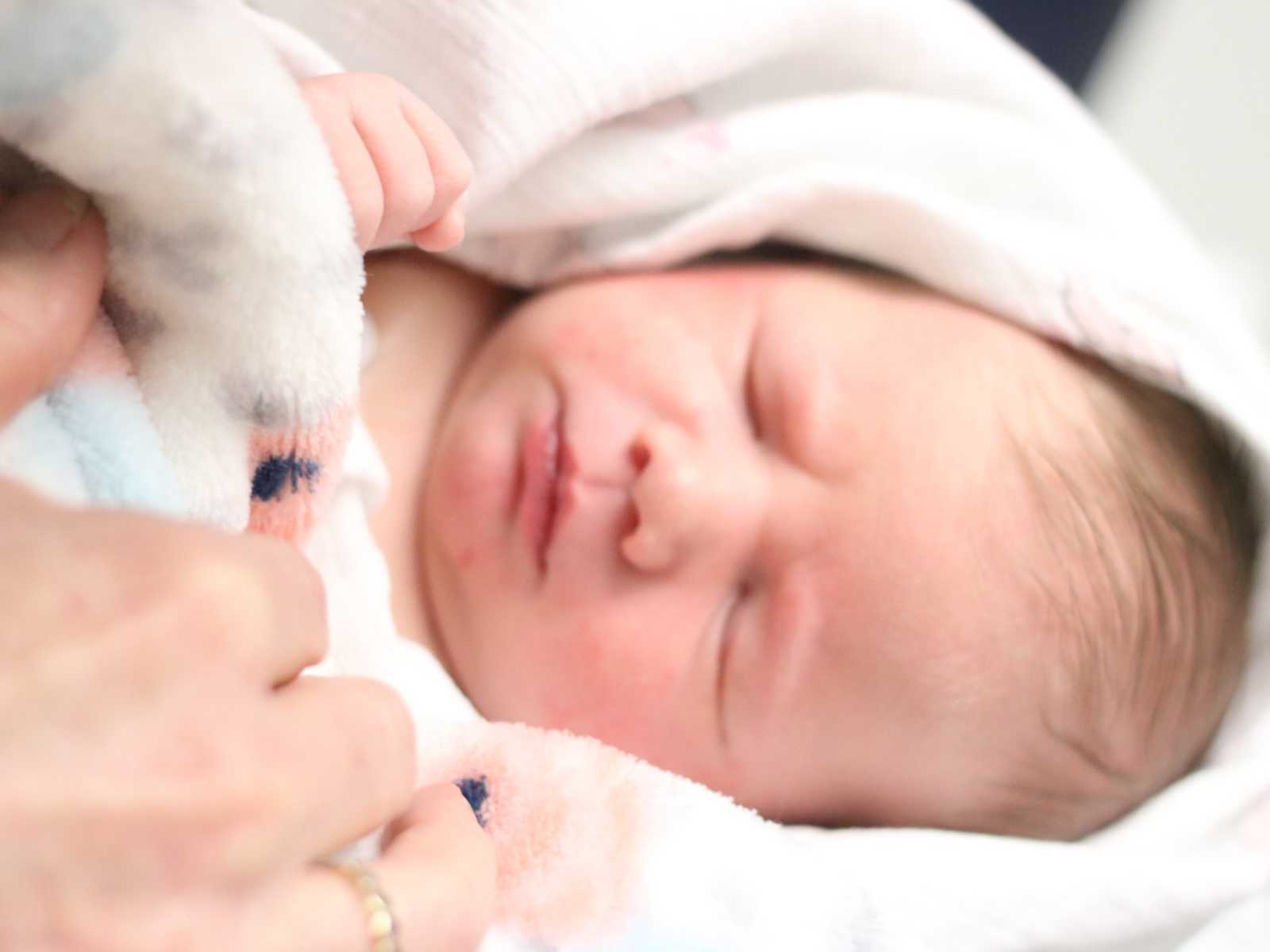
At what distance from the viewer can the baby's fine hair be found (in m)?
0.84

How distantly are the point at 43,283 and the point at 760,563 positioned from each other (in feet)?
1.83

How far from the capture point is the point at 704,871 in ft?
2.27

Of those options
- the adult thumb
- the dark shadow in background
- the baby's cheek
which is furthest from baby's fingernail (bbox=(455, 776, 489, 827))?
the dark shadow in background

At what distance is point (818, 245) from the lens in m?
1.02

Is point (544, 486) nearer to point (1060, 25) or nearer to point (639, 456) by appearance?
point (639, 456)

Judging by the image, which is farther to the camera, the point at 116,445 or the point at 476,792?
the point at 476,792

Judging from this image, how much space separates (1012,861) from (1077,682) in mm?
139

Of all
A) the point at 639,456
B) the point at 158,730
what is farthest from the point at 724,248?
the point at 158,730

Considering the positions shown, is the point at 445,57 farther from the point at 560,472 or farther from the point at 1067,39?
the point at 1067,39

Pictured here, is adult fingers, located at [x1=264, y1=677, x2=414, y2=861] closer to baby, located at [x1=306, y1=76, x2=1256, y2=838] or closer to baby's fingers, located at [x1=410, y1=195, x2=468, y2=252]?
baby's fingers, located at [x1=410, y1=195, x2=468, y2=252]

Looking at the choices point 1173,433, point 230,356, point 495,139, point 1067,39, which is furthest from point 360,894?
point 1067,39

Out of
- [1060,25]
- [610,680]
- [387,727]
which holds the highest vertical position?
[1060,25]

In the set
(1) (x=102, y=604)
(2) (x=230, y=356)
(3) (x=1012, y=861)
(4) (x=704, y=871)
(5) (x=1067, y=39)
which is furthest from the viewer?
(5) (x=1067, y=39)

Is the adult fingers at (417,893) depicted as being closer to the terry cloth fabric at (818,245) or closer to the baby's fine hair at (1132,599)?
the terry cloth fabric at (818,245)
